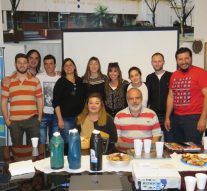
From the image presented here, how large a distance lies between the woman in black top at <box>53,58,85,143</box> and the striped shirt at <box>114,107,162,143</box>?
911 millimetres

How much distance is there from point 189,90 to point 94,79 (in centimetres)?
105

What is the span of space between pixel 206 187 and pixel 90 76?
2.32m

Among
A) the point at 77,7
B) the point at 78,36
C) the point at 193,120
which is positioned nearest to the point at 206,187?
the point at 193,120

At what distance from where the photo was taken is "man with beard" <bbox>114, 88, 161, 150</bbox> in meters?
2.71

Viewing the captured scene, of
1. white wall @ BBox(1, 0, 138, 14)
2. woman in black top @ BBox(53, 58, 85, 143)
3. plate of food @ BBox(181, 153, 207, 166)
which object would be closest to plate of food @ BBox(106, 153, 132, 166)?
plate of food @ BBox(181, 153, 207, 166)

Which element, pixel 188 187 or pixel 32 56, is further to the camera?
pixel 32 56

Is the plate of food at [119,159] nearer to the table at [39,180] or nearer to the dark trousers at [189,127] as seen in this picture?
the table at [39,180]

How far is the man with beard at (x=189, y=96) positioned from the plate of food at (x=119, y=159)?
1487 mm

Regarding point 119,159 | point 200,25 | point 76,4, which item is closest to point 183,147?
point 119,159

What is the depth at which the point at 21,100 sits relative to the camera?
135 inches

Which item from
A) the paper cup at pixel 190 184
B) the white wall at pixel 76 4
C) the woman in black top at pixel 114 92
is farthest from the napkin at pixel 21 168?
the white wall at pixel 76 4

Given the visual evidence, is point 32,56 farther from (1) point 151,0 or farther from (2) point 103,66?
(1) point 151,0

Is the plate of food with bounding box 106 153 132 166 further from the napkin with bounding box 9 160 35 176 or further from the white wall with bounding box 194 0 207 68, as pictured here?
the white wall with bounding box 194 0 207 68

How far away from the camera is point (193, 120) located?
3.33 meters
